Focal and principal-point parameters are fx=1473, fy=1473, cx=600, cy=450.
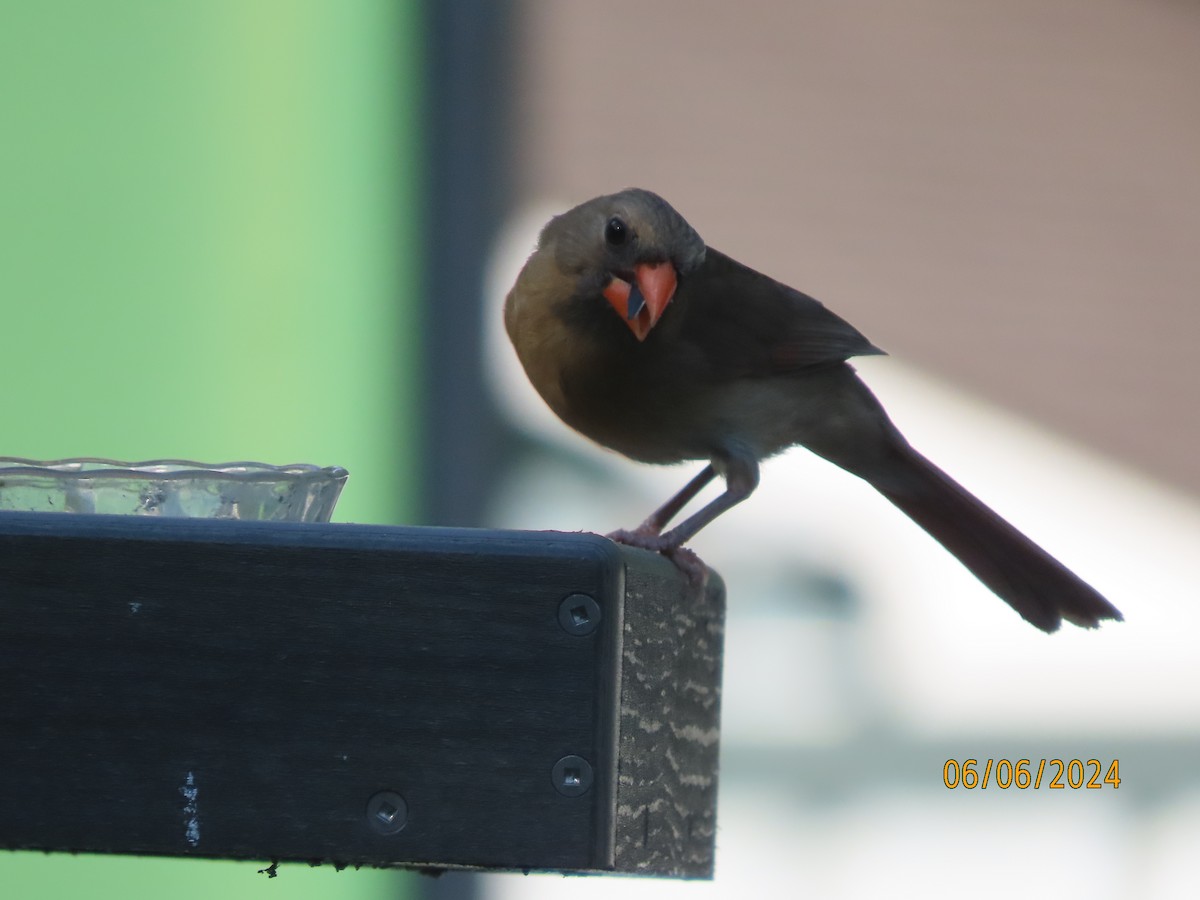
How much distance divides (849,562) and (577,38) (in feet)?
5.29

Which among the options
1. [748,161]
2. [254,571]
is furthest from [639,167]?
[254,571]

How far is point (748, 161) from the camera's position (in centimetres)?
402

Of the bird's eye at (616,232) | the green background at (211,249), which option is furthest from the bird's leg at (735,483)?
the green background at (211,249)

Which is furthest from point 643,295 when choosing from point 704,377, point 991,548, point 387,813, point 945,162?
point 945,162

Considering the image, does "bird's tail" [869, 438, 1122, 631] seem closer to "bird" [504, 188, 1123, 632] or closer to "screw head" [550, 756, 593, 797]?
"bird" [504, 188, 1123, 632]

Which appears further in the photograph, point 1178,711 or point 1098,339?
point 1098,339

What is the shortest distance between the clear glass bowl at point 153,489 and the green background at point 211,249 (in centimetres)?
142

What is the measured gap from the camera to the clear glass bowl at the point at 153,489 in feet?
4.25

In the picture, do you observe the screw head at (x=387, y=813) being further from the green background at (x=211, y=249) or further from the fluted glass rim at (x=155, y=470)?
the green background at (x=211, y=249)

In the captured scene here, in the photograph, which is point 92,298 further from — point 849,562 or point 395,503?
point 849,562

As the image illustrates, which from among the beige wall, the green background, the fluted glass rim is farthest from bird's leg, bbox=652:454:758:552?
the beige wall

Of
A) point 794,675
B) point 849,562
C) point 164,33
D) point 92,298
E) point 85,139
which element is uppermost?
point 164,33

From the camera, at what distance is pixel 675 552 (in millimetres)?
1618

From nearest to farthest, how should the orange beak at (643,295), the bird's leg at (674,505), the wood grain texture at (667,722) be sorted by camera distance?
1. the wood grain texture at (667,722)
2. the orange beak at (643,295)
3. the bird's leg at (674,505)
